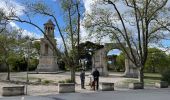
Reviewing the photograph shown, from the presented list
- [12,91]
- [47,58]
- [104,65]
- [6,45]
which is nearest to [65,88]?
[12,91]

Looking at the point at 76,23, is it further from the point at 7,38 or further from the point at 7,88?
the point at 7,88

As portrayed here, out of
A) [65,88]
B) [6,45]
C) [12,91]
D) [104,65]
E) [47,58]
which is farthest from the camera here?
[47,58]

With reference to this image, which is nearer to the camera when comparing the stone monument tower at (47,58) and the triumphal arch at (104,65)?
the triumphal arch at (104,65)

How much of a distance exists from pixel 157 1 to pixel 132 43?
593 centimetres

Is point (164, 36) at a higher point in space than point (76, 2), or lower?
lower

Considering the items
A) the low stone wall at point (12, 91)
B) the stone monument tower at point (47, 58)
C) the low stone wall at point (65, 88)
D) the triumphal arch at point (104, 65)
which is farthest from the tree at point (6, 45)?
the stone monument tower at point (47, 58)

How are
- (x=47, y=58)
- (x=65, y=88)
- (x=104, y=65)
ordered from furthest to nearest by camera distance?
(x=47, y=58) < (x=104, y=65) < (x=65, y=88)

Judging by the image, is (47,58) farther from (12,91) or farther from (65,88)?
(12,91)

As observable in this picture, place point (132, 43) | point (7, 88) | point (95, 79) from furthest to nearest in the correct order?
point (132, 43)
point (95, 79)
point (7, 88)

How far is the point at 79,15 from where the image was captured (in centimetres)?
3731

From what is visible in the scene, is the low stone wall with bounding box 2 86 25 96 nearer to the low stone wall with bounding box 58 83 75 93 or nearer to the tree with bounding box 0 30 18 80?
the low stone wall with bounding box 58 83 75 93

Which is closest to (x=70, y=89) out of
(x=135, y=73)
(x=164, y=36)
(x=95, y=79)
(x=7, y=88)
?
(x=95, y=79)

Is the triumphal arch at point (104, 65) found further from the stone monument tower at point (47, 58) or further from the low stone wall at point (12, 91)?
the low stone wall at point (12, 91)

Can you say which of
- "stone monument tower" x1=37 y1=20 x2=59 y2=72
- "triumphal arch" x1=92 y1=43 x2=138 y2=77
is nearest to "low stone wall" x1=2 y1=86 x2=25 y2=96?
"triumphal arch" x1=92 y1=43 x2=138 y2=77
